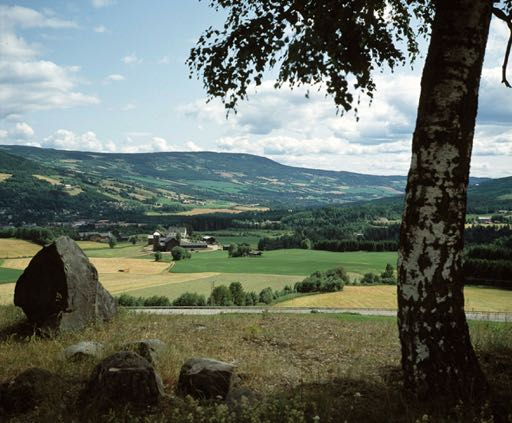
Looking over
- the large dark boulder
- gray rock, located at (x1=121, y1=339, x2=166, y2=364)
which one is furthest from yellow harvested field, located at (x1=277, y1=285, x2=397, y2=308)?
gray rock, located at (x1=121, y1=339, x2=166, y2=364)

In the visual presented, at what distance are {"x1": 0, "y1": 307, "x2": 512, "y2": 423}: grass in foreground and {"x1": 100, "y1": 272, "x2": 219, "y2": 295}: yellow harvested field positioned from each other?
5207 centimetres

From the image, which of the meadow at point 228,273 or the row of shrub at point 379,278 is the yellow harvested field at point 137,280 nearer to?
the meadow at point 228,273

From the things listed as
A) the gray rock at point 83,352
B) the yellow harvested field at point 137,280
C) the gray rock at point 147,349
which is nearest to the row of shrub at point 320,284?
the yellow harvested field at point 137,280

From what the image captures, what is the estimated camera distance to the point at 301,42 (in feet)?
27.4

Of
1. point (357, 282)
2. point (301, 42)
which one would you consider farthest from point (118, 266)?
point (301, 42)

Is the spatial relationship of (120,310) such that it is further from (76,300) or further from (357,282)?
(357,282)

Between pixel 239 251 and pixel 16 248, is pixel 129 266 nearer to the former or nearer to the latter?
pixel 16 248

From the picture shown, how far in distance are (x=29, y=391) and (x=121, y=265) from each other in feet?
280

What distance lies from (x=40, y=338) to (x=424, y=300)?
39.1 feet

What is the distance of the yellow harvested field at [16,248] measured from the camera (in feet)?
305

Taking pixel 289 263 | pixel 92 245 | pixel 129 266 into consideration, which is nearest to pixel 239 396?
pixel 129 266

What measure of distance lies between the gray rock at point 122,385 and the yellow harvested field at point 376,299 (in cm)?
4727

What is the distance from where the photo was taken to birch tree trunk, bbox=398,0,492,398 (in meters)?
6.70

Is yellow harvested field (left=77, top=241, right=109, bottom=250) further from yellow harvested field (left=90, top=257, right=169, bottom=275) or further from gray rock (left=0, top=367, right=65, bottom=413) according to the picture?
gray rock (left=0, top=367, right=65, bottom=413)
